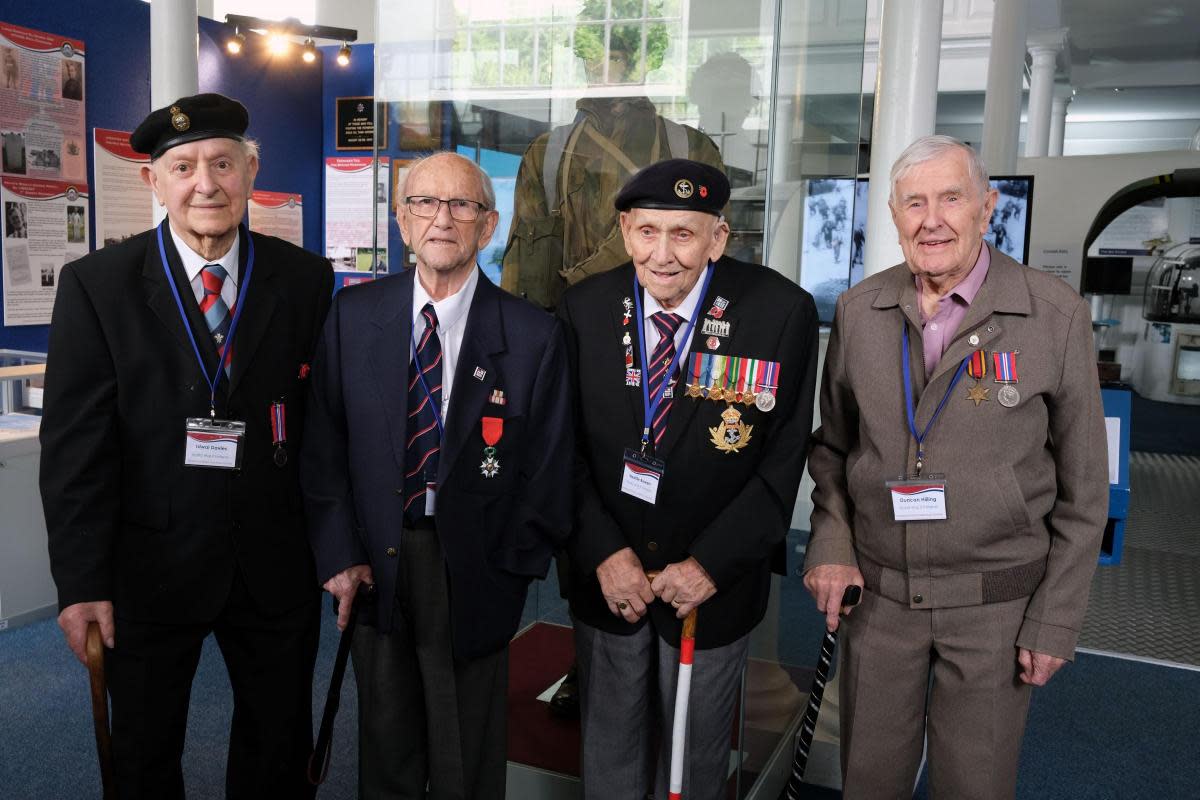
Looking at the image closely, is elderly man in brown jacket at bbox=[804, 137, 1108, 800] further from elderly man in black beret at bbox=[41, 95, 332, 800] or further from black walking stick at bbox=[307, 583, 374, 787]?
elderly man in black beret at bbox=[41, 95, 332, 800]

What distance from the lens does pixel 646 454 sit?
2.03 meters

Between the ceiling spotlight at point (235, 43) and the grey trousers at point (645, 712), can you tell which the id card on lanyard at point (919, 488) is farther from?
the ceiling spotlight at point (235, 43)

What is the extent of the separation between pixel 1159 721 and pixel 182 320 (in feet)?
11.8

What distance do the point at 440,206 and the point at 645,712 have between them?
1157 millimetres

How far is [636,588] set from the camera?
2000mm

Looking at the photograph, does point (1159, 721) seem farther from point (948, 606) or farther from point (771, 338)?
point (771, 338)

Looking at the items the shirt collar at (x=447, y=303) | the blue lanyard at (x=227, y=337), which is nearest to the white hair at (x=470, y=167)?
the shirt collar at (x=447, y=303)

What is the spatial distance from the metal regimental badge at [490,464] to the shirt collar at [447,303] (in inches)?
10.7

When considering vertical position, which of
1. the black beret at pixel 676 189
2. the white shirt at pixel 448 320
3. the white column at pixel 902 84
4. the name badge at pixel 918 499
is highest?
the white column at pixel 902 84

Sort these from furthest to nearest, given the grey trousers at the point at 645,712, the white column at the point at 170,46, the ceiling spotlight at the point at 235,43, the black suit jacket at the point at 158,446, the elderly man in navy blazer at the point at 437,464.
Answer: the ceiling spotlight at the point at 235,43
the white column at the point at 170,46
the grey trousers at the point at 645,712
the elderly man in navy blazer at the point at 437,464
the black suit jacket at the point at 158,446

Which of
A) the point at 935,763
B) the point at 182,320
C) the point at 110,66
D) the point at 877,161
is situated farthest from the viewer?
the point at 110,66

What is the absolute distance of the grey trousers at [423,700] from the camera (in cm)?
202

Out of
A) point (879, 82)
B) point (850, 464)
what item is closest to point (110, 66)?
point (879, 82)

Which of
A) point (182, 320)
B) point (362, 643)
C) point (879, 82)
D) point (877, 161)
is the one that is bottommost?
point (362, 643)
